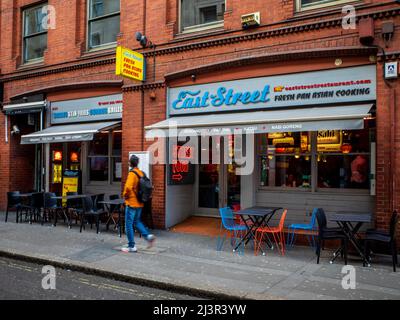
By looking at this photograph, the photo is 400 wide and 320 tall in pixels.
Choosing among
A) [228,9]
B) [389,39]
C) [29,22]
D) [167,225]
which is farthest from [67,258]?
[29,22]

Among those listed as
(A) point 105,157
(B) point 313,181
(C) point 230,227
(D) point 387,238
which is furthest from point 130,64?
(D) point 387,238

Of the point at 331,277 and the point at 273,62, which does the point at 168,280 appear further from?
the point at 273,62

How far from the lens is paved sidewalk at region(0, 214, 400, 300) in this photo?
5.65 m

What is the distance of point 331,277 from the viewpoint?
20.6ft

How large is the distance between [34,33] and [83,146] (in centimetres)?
440

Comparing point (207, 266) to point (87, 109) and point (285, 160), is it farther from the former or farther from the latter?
point (87, 109)

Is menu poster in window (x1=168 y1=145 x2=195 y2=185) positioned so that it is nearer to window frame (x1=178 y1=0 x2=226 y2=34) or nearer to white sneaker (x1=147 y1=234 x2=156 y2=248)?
white sneaker (x1=147 y1=234 x2=156 y2=248)

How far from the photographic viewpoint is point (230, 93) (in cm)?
955

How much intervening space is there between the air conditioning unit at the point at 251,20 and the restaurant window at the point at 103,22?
4.32 meters

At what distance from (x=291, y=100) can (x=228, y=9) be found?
2742 mm

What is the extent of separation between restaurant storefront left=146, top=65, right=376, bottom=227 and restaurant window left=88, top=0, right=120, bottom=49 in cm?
300

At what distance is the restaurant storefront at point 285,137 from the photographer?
26.3 feet

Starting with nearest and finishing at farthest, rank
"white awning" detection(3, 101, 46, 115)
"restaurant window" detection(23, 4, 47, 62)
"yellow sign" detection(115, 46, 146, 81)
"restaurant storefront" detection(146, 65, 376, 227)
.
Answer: "restaurant storefront" detection(146, 65, 376, 227) → "yellow sign" detection(115, 46, 146, 81) → "white awning" detection(3, 101, 46, 115) → "restaurant window" detection(23, 4, 47, 62)

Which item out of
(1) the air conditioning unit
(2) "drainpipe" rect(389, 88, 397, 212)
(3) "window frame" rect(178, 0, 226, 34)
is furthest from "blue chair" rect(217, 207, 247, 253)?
(3) "window frame" rect(178, 0, 226, 34)
